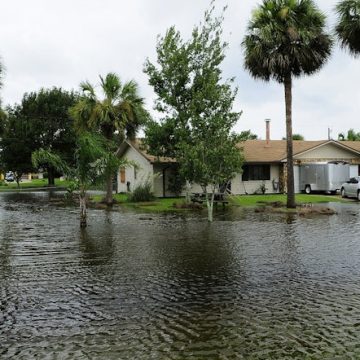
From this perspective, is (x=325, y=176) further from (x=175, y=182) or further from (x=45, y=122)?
(x=45, y=122)

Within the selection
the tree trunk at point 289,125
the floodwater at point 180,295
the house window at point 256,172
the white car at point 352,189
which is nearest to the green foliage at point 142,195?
the house window at point 256,172

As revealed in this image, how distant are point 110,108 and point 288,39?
10.5 m

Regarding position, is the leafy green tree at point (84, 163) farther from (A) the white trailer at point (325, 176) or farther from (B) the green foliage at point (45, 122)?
(B) the green foliage at point (45, 122)

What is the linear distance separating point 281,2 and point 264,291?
1912 centimetres

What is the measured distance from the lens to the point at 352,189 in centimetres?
2923

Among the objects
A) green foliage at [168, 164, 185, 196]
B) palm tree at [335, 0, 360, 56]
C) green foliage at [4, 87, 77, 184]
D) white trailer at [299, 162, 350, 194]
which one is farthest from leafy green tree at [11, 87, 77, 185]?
palm tree at [335, 0, 360, 56]

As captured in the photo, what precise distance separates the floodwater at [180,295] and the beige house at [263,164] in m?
17.4

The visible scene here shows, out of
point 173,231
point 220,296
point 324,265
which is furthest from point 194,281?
point 173,231

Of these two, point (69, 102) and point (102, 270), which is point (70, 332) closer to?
point (102, 270)

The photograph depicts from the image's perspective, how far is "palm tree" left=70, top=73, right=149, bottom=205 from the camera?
26.5 m

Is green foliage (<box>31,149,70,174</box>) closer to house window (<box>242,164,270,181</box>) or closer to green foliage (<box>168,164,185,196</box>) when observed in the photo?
green foliage (<box>168,164,185,196</box>)

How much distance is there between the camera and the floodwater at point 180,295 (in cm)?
544

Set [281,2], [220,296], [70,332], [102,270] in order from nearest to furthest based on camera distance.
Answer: [70,332] < [220,296] < [102,270] < [281,2]

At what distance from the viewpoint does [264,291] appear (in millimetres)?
7840
